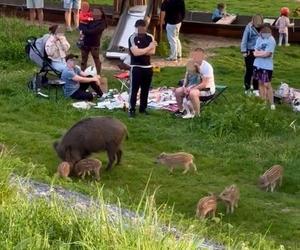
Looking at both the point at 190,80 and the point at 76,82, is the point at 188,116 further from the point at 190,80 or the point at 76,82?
the point at 76,82

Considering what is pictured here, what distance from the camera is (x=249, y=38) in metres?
16.4

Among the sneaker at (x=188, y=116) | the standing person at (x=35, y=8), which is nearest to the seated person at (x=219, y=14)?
the standing person at (x=35, y=8)

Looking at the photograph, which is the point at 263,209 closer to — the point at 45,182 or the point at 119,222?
the point at 45,182

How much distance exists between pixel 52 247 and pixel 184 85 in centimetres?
920

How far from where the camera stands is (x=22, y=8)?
25.7 meters

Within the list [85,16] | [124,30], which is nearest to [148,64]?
[85,16]

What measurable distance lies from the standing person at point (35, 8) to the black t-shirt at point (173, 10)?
18.5 feet

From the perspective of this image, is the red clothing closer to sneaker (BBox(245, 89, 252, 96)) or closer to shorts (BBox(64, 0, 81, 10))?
sneaker (BBox(245, 89, 252, 96))

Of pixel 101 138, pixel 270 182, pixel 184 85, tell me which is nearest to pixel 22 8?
pixel 184 85

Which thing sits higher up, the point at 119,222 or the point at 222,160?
the point at 119,222

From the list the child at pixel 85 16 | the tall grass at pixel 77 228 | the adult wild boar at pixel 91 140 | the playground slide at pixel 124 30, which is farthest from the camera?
the playground slide at pixel 124 30

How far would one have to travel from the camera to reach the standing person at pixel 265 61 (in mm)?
15109

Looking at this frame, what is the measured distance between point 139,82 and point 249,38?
9.14 feet

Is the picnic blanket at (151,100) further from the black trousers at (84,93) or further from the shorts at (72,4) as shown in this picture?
the shorts at (72,4)
